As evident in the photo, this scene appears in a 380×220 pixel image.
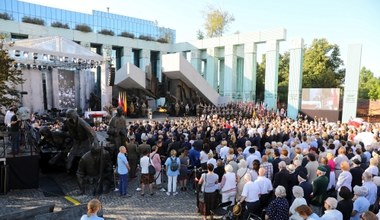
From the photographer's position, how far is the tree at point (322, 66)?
117 ft

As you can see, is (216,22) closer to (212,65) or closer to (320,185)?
→ (212,65)

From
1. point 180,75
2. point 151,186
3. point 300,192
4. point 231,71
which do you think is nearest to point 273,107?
point 231,71

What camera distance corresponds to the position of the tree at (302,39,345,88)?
35.7 meters

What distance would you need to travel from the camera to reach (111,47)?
1319 inches

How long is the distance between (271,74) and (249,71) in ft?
8.66

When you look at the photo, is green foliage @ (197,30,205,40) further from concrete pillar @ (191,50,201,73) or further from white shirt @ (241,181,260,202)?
white shirt @ (241,181,260,202)

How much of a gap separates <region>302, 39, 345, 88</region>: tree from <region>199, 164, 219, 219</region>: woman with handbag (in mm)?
33793

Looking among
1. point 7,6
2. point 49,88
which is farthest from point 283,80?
point 7,6

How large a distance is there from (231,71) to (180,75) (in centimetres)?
822

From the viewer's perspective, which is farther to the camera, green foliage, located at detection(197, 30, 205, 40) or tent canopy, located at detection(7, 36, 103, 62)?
green foliage, located at detection(197, 30, 205, 40)

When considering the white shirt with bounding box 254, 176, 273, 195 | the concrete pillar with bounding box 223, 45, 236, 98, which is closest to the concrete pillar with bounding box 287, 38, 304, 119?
the concrete pillar with bounding box 223, 45, 236, 98

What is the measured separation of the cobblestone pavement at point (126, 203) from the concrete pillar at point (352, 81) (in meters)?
20.0

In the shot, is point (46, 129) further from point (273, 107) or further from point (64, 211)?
point (273, 107)

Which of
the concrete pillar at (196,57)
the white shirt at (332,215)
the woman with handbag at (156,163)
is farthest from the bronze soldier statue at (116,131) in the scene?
the concrete pillar at (196,57)
